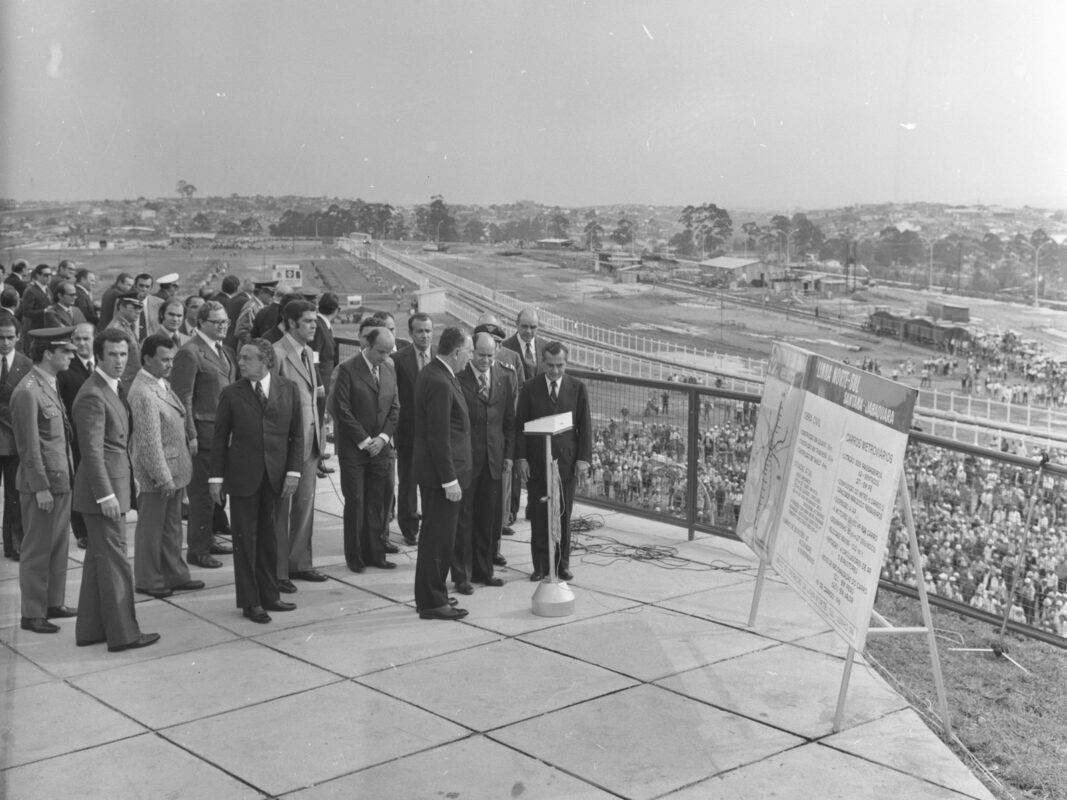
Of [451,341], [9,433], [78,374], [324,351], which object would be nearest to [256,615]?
[451,341]

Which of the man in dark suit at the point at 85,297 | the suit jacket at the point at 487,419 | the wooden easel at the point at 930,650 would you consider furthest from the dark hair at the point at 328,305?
the wooden easel at the point at 930,650

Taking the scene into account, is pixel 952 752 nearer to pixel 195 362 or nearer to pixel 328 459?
pixel 195 362

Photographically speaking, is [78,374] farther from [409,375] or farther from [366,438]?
[409,375]

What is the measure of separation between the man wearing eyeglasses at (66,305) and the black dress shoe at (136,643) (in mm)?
5795

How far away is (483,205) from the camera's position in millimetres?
22094

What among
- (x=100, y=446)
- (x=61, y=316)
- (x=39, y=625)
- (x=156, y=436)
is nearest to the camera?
(x=100, y=446)

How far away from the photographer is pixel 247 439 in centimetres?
745

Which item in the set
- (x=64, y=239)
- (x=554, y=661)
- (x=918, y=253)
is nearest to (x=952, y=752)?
(x=554, y=661)

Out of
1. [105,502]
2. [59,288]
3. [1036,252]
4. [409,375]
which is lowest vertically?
[105,502]

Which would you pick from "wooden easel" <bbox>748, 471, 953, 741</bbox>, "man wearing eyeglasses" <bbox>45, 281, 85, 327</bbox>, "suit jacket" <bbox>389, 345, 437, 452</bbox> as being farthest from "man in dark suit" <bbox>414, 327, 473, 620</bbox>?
"man wearing eyeglasses" <bbox>45, 281, 85, 327</bbox>

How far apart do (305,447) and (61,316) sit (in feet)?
17.3

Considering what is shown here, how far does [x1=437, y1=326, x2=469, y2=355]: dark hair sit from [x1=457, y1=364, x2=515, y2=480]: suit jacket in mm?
473

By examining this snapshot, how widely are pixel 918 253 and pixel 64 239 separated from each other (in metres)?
21.1

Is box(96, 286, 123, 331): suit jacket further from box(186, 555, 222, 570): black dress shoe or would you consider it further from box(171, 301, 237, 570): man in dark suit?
box(186, 555, 222, 570): black dress shoe
